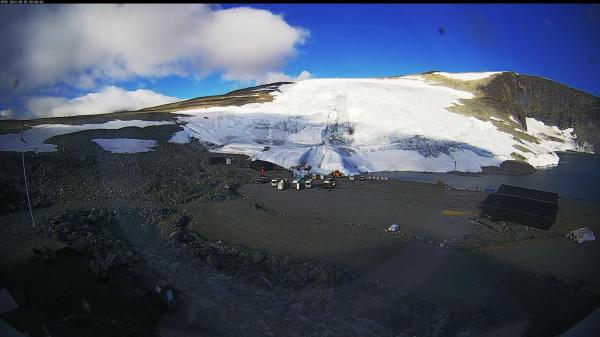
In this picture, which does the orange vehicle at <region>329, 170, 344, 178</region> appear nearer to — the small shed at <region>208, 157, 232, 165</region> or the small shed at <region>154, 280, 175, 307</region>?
the small shed at <region>208, 157, 232, 165</region>

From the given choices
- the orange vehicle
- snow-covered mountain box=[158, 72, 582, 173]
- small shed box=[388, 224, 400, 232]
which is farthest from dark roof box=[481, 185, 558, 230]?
snow-covered mountain box=[158, 72, 582, 173]

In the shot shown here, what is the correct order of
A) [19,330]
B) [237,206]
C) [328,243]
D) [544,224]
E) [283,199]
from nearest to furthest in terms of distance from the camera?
[19,330] < [328,243] < [544,224] < [237,206] < [283,199]

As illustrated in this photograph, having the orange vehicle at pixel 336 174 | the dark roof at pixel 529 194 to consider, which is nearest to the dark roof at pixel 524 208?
the dark roof at pixel 529 194

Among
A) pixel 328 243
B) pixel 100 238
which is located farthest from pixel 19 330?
pixel 328 243

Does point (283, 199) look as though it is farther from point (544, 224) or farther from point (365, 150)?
point (365, 150)

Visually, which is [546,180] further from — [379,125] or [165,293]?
[165,293]

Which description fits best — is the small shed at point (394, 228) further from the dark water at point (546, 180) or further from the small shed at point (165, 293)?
the dark water at point (546, 180)
